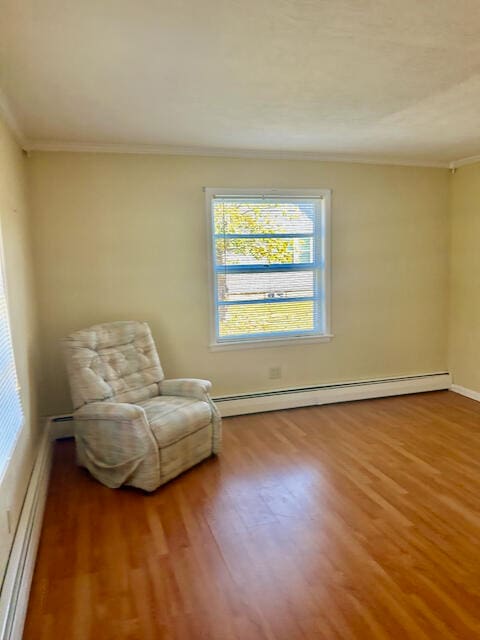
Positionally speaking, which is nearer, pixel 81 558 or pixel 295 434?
pixel 81 558

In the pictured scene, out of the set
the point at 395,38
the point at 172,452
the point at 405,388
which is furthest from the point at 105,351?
the point at 405,388

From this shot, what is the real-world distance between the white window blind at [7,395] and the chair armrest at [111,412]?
0.54 m

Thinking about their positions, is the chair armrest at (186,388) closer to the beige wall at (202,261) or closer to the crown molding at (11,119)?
the beige wall at (202,261)

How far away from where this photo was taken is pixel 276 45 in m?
1.97

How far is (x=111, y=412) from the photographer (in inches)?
117

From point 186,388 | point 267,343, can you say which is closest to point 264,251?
point 267,343

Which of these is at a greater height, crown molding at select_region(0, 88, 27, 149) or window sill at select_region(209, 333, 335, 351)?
crown molding at select_region(0, 88, 27, 149)

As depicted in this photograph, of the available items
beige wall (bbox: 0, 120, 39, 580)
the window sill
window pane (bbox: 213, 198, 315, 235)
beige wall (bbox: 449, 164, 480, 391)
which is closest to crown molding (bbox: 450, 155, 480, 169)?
beige wall (bbox: 449, 164, 480, 391)

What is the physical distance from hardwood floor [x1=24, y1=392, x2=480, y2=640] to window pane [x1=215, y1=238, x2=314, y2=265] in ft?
5.41

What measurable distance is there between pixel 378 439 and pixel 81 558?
237cm

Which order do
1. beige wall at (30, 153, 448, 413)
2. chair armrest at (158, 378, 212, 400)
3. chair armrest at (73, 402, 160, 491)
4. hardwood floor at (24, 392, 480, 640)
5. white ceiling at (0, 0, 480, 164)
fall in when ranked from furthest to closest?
beige wall at (30, 153, 448, 413)
chair armrest at (158, 378, 212, 400)
chair armrest at (73, 402, 160, 491)
hardwood floor at (24, 392, 480, 640)
white ceiling at (0, 0, 480, 164)

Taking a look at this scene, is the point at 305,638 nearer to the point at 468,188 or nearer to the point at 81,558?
the point at 81,558

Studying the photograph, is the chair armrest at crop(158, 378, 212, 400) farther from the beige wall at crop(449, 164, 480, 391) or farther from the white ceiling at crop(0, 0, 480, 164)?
the beige wall at crop(449, 164, 480, 391)

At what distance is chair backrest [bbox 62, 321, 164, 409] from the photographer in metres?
3.18
